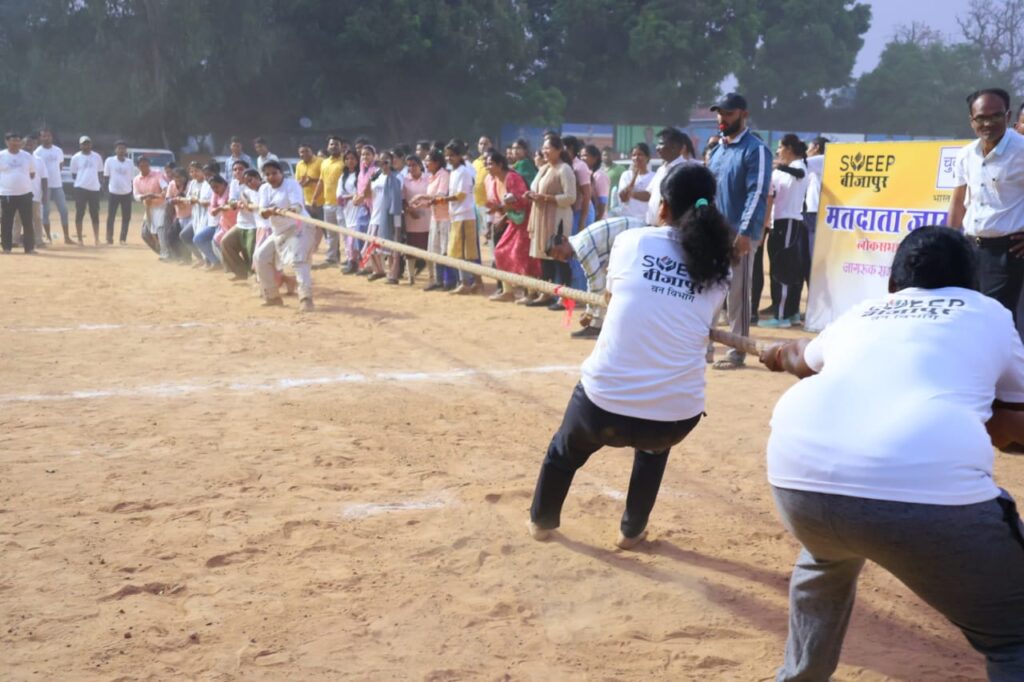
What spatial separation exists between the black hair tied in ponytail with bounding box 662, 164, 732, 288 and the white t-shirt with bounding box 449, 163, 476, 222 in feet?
29.7

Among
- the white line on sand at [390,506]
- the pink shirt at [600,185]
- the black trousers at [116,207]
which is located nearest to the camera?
the white line on sand at [390,506]

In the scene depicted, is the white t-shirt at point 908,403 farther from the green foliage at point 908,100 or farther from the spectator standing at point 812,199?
the green foliage at point 908,100

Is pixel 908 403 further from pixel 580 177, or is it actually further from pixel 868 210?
pixel 580 177

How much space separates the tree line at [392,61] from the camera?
3425 centimetres

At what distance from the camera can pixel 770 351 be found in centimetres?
348

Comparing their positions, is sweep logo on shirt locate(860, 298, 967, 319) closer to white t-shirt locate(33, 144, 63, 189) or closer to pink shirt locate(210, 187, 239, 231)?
pink shirt locate(210, 187, 239, 231)

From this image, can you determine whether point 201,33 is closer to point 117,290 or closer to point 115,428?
point 117,290

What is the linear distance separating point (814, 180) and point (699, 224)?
736 centimetres

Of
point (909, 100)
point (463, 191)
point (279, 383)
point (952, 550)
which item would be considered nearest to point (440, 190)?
point (463, 191)

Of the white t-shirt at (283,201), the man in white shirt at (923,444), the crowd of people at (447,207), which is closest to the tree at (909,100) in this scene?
the crowd of people at (447,207)

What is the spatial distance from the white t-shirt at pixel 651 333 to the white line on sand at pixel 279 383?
3967 millimetres

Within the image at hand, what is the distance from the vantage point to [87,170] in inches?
765

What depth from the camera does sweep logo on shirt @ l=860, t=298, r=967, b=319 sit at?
2.83m

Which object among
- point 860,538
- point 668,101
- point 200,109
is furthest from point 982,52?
point 860,538
